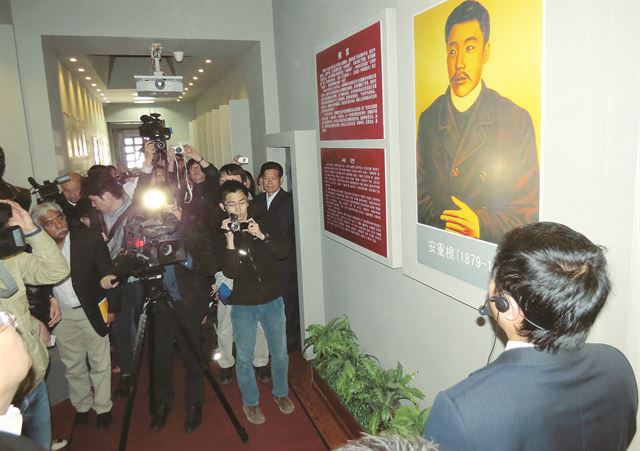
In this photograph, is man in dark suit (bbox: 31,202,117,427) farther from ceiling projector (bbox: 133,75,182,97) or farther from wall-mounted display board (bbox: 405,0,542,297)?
wall-mounted display board (bbox: 405,0,542,297)

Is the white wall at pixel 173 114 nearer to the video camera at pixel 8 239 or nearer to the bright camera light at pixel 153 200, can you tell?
the bright camera light at pixel 153 200

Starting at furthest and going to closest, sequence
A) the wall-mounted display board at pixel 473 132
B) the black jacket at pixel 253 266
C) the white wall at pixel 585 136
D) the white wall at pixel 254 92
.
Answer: the white wall at pixel 254 92 < the black jacket at pixel 253 266 < the wall-mounted display board at pixel 473 132 < the white wall at pixel 585 136

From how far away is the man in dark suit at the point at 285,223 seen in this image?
390 centimetres

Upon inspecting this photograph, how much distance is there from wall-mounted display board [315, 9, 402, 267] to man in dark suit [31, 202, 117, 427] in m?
1.55

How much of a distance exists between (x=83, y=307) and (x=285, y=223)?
66.5 inches

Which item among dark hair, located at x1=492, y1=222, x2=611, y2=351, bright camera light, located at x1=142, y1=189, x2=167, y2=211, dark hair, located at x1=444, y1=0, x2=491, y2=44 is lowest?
dark hair, located at x1=492, y1=222, x2=611, y2=351

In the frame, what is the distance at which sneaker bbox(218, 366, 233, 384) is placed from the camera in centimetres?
368

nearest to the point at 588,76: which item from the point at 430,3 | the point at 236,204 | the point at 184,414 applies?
the point at 430,3

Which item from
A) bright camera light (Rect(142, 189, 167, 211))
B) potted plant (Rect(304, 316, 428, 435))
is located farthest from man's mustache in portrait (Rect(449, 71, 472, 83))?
bright camera light (Rect(142, 189, 167, 211))

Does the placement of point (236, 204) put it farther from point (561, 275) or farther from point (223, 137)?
point (223, 137)

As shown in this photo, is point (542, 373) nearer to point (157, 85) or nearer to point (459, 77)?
point (459, 77)

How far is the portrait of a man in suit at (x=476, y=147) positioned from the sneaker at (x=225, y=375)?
2.37 m

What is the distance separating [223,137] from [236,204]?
4.64 meters

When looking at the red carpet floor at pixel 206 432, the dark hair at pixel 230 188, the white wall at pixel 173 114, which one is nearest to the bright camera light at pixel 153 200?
the dark hair at pixel 230 188
